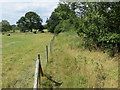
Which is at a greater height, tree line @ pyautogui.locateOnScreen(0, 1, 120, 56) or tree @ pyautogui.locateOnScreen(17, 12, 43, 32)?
tree @ pyautogui.locateOnScreen(17, 12, 43, 32)

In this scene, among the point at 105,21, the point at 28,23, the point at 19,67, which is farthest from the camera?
the point at 28,23

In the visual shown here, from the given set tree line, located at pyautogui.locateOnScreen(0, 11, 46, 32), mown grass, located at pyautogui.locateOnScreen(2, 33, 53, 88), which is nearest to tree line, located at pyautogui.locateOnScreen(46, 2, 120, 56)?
mown grass, located at pyautogui.locateOnScreen(2, 33, 53, 88)

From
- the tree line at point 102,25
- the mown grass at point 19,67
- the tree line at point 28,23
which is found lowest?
the mown grass at point 19,67

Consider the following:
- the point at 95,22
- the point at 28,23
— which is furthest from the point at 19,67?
the point at 28,23

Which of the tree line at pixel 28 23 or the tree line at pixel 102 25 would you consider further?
the tree line at pixel 28 23

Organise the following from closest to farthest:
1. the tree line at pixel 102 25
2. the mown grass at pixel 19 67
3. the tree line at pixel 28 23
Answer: the mown grass at pixel 19 67 < the tree line at pixel 102 25 < the tree line at pixel 28 23

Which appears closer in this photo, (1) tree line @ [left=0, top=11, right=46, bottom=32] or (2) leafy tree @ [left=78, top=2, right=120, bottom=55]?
(2) leafy tree @ [left=78, top=2, right=120, bottom=55]

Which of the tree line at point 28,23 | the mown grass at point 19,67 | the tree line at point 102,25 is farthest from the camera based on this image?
the tree line at point 28,23

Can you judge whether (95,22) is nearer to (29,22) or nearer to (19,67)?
(19,67)

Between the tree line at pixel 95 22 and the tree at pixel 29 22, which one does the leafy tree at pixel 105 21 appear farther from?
the tree at pixel 29 22

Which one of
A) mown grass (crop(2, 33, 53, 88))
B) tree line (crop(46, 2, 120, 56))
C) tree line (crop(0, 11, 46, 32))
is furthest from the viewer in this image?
tree line (crop(0, 11, 46, 32))

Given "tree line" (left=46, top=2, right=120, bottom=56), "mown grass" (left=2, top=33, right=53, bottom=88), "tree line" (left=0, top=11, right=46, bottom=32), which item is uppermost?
"tree line" (left=0, top=11, right=46, bottom=32)

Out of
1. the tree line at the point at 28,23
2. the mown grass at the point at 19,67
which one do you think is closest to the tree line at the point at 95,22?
the mown grass at the point at 19,67

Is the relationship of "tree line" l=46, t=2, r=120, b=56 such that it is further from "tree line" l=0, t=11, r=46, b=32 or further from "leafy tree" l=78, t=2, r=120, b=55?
"tree line" l=0, t=11, r=46, b=32
